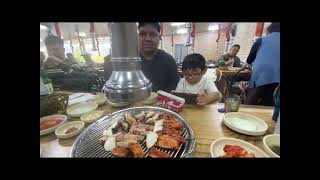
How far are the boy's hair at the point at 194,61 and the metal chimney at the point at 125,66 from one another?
3.58ft

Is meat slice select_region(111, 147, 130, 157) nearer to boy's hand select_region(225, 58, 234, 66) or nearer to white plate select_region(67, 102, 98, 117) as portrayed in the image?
white plate select_region(67, 102, 98, 117)

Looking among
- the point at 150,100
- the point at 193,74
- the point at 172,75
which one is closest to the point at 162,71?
the point at 172,75

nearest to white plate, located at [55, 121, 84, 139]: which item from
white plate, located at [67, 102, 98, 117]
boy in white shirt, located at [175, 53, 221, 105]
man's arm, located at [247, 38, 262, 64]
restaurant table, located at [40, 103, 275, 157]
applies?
restaurant table, located at [40, 103, 275, 157]

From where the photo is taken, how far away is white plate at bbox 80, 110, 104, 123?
44.3 inches

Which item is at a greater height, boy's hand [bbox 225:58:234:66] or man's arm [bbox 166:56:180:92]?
boy's hand [bbox 225:58:234:66]

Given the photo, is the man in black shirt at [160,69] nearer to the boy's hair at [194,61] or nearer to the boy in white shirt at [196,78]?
the boy in white shirt at [196,78]

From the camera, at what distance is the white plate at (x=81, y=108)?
1.25 m

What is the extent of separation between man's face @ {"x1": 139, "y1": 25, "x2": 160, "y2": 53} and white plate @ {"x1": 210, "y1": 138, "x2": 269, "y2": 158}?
108 cm

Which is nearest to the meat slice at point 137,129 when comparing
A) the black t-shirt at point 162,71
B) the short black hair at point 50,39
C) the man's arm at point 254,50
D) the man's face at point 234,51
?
the short black hair at point 50,39
